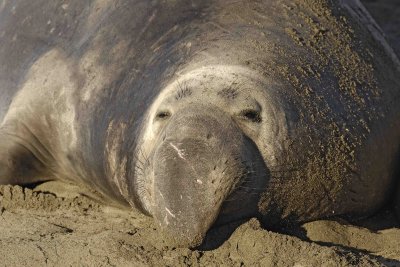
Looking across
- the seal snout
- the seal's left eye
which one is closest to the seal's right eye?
the seal snout

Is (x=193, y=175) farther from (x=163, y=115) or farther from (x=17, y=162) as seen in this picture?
(x=17, y=162)

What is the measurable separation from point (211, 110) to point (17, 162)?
6.70 ft

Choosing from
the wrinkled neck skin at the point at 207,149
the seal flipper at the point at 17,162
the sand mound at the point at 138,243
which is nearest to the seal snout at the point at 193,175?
the wrinkled neck skin at the point at 207,149

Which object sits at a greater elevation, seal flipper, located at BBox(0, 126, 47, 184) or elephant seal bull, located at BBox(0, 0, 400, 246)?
elephant seal bull, located at BBox(0, 0, 400, 246)

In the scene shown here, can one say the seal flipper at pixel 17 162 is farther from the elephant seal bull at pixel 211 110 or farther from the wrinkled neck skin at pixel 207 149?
the wrinkled neck skin at pixel 207 149

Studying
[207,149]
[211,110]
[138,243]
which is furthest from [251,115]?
[138,243]

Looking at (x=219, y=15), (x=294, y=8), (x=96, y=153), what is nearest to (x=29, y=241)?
(x=96, y=153)

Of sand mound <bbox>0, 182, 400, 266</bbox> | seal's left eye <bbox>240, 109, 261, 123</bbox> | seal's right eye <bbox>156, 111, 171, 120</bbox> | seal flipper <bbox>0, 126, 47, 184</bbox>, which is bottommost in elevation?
seal flipper <bbox>0, 126, 47, 184</bbox>

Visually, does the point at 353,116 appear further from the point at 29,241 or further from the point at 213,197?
the point at 29,241

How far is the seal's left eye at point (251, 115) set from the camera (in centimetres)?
410

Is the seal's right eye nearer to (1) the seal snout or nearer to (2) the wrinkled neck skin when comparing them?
(2) the wrinkled neck skin

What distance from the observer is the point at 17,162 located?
567cm

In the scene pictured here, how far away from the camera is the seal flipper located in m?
5.54

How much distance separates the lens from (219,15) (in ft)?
16.0
